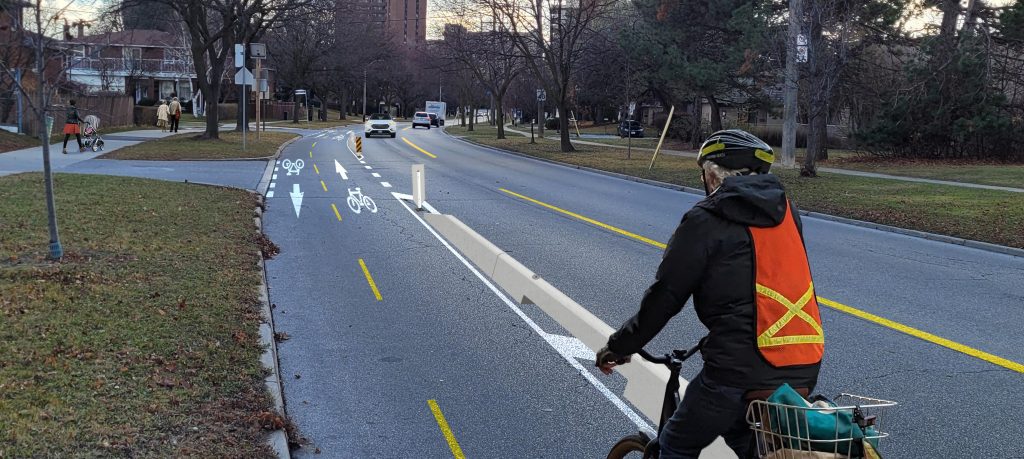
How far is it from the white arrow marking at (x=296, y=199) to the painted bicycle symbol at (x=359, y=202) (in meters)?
0.99

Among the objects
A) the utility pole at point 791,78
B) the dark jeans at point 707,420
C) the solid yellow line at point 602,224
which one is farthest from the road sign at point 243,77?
the dark jeans at point 707,420

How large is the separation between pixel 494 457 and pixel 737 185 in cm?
286

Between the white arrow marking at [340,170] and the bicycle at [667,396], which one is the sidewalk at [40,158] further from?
the bicycle at [667,396]

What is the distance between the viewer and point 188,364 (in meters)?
6.21

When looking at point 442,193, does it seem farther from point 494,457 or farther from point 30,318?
point 494,457

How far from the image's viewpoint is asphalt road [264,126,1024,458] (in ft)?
18.3

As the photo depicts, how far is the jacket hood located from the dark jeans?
56 cm

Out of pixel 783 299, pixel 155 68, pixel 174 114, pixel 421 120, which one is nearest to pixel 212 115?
pixel 174 114

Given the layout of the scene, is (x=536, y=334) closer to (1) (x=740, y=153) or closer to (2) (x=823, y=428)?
(1) (x=740, y=153)

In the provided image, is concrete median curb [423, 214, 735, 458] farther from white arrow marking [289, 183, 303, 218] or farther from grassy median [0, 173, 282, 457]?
white arrow marking [289, 183, 303, 218]

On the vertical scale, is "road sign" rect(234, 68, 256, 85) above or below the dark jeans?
above

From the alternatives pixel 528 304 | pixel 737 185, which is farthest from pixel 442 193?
pixel 737 185

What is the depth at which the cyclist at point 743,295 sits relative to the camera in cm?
284

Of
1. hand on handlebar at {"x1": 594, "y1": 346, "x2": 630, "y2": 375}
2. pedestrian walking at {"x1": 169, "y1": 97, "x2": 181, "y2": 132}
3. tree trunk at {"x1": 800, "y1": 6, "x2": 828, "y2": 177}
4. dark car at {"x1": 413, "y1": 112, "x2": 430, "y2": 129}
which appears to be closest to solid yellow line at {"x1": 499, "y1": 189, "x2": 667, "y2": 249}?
hand on handlebar at {"x1": 594, "y1": 346, "x2": 630, "y2": 375}
